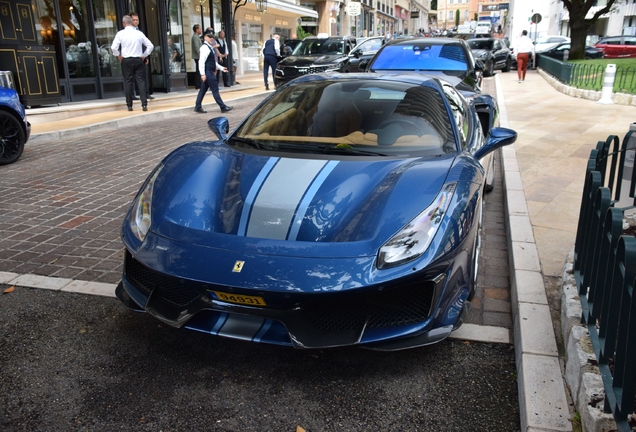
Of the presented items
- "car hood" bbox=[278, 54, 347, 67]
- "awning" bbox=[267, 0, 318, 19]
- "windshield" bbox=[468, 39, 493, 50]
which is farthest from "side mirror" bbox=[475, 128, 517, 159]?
"awning" bbox=[267, 0, 318, 19]

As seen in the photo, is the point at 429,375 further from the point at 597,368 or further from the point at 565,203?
the point at 565,203

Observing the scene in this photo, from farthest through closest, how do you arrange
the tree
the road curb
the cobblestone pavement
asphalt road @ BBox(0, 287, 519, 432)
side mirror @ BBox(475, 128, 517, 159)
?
the tree < the cobblestone pavement < side mirror @ BBox(475, 128, 517, 159) < asphalt road @ BBox(0, 287, 519, 432) < the road curb

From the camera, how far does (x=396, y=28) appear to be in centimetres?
8231

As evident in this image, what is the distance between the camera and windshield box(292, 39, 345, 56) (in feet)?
59.9

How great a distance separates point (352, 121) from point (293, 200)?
1186 mm

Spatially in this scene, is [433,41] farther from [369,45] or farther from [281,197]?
[369,45]

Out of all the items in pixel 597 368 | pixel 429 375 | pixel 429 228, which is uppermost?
pixel 429 228

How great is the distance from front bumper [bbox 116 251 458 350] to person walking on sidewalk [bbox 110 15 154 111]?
11004 millimetres

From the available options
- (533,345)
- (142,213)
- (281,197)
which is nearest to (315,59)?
(142,213)

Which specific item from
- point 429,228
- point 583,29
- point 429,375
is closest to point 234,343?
point 429,375

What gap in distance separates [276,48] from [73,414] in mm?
17772

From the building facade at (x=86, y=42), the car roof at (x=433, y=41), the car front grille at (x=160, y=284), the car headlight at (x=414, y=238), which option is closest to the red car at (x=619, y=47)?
the building facade at (x=86, y=42)

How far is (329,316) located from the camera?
103 inches

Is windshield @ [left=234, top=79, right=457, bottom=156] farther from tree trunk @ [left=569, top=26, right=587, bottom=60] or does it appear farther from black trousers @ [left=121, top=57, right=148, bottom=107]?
tree trunk @ [left=569, top=26, right=587, bottom=60]
